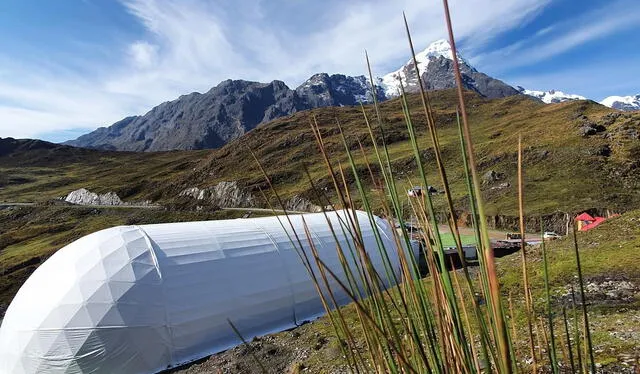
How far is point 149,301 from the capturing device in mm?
14742

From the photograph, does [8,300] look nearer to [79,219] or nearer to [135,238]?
[135,238]

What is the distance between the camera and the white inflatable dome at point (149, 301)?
14.0m

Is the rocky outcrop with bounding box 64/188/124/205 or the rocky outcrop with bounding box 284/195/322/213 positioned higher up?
the rocky outcrop with bounding box 64/188/124/205

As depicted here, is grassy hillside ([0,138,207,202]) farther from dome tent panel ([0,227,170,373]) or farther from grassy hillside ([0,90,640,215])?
dome tent panel ([0,227,170,373])

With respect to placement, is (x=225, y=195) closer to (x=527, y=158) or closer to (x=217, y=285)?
(x=527, y=158)

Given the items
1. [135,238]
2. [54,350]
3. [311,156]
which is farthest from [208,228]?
[311,156]

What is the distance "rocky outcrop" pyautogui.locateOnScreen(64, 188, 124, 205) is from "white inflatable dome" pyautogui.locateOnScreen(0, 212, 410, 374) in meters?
94.1

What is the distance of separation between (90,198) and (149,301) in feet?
362

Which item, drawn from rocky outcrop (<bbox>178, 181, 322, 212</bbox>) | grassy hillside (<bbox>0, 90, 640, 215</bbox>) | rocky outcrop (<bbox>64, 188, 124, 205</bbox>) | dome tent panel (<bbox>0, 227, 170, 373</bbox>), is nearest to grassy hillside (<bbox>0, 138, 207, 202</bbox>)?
grassy hillside (<bbox>0, 90, 640, 215</bbox>)

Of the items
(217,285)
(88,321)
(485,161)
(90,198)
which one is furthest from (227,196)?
(88,321)

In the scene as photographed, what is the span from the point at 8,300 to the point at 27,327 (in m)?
34.6

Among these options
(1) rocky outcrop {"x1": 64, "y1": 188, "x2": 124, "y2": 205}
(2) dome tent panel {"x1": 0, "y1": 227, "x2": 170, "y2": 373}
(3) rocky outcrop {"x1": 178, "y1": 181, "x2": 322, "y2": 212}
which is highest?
(1) rocky outcrop {"x1": 64, "y1": 188, "x2": 124, "y2": 205}

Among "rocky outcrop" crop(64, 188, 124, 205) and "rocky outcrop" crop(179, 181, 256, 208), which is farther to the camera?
"rocky outcrop" crop(64, 188, 124, 205)

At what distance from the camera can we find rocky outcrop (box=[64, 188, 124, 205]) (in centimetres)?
10462
